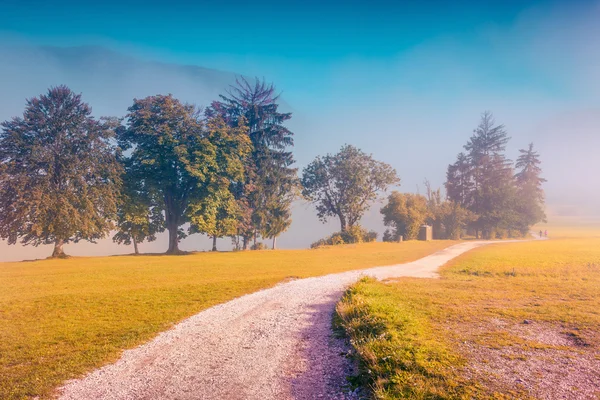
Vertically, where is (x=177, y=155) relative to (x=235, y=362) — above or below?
above

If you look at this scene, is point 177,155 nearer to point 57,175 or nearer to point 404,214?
point 57,175

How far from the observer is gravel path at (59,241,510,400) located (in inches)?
247

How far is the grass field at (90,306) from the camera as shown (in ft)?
24.2

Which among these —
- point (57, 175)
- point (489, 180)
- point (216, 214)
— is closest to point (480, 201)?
point (489, 180)

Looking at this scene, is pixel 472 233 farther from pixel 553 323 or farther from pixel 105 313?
pixel 105 313

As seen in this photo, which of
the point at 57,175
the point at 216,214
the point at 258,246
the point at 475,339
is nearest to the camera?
the point at 475,339

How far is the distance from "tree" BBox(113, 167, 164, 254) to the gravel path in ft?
76.7

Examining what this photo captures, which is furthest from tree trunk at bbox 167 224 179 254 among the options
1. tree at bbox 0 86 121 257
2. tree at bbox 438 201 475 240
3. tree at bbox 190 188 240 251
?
tree at bbox 438 201 475 240

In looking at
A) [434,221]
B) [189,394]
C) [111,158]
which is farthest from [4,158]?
[434,221]

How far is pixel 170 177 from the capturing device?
110 ft

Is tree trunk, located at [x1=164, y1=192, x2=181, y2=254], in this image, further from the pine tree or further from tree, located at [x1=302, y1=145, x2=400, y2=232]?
the pine tree

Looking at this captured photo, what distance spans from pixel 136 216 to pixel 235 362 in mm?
27626

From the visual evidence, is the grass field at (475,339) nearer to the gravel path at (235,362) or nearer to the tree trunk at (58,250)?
the gravel path at (235,362)

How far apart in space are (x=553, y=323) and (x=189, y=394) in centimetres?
941
